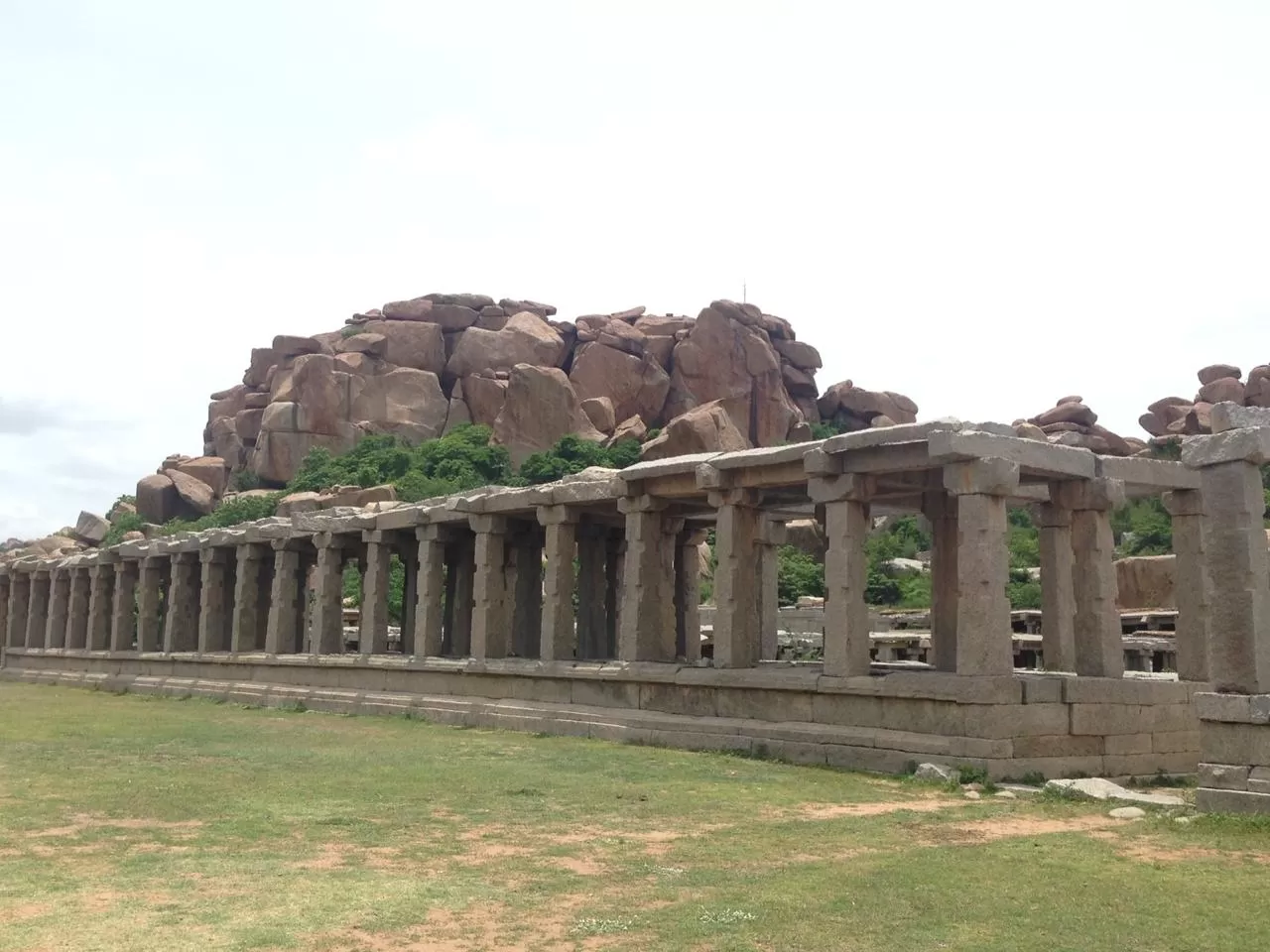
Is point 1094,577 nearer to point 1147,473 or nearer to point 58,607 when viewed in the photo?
point 1147,473

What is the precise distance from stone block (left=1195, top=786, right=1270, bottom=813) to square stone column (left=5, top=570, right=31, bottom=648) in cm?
4804

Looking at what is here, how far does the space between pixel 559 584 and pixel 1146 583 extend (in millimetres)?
20415

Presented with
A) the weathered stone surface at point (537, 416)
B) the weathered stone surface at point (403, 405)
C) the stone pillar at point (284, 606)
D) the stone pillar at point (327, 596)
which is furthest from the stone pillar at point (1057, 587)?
the weathered stone surface at point (403, 405)

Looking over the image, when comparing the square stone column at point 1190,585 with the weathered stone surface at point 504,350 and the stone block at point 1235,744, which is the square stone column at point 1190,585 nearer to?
the stone block at point 1235,744

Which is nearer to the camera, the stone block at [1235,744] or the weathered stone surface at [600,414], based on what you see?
the stone block at [1235,744]

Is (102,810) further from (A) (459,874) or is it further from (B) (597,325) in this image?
(B) (597,325)

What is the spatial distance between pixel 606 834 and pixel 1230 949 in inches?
206

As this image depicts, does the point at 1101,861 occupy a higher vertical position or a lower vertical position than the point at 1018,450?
lower

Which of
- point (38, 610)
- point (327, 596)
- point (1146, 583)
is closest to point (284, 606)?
point (327, 596)

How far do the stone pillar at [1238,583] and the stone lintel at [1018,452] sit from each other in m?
3.00

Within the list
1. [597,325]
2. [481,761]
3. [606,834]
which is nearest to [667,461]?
[481,761]

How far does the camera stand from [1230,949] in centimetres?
682

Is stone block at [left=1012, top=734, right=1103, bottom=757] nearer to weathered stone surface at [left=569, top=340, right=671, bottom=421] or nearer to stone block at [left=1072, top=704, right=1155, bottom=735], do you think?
stone block at [left=1072, top=704, right=1155, bottom=735]

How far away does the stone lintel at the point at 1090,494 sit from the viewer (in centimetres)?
1705
